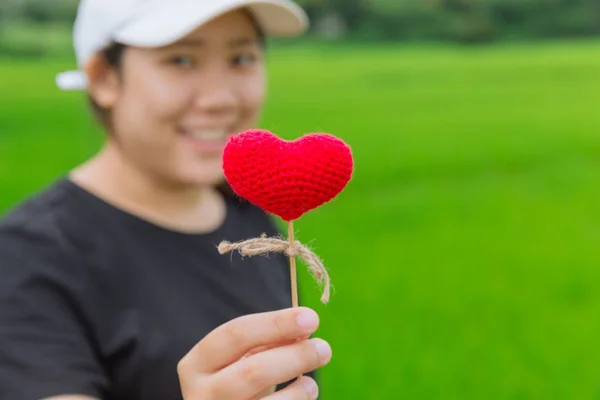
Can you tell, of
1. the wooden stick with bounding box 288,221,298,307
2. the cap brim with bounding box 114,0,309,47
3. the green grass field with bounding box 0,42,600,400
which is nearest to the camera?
the wooden stick with bounding box 288,221,298,307

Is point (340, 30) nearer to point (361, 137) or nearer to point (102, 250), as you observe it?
point (361, 137)

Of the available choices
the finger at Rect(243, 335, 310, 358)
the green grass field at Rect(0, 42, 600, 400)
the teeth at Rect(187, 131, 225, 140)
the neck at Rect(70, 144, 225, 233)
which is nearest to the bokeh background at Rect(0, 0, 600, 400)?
the green grass field at Rect(0, 42, 600, 400)

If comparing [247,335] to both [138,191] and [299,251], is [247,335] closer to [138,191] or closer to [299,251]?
[299,251]

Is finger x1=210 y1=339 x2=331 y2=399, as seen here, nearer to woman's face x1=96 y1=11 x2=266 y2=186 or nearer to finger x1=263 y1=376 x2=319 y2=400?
finger x1=263 y1=376 x2=319 y2=400

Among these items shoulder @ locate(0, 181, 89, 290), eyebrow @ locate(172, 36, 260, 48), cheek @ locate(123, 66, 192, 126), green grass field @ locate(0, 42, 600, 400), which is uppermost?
eyebrow @ locate(172, 36, 260, 48)

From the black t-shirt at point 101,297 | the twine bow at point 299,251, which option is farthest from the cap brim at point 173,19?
the twine bow at point 299,251

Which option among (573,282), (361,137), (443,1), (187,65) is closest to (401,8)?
(443,1)

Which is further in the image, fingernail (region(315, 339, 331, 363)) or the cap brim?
the cap brim

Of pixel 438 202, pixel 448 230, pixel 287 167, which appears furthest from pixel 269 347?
pixel 438 202
